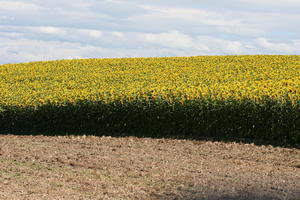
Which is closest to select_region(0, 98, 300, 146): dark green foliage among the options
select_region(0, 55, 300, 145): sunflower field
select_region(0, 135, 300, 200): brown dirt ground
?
select_region(0, 55, 300, 145): sunflower field

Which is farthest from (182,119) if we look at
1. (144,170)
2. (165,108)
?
(144,170)

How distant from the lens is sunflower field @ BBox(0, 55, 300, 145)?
9.12 meters

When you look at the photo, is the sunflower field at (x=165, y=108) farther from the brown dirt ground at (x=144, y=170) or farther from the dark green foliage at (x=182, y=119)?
the brown dirt ground at (x=144, y=170)

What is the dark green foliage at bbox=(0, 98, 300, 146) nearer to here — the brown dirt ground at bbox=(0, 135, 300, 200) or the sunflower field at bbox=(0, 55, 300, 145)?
the sunflower field at bbox=(0, 55, 300, 145)

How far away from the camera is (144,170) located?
6.90m

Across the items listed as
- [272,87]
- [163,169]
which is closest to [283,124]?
[272,87]

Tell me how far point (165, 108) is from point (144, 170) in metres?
2.86

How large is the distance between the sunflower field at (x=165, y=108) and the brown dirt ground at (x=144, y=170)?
0.47 meters

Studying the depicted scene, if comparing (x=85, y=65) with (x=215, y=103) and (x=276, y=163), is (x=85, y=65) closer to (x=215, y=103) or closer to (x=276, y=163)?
(x=215, y=103)

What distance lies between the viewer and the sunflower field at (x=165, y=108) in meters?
9.12

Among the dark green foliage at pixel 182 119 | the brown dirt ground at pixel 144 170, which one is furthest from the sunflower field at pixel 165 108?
the brown dirt ground at pixel 144 170

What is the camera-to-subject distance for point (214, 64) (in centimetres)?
1659

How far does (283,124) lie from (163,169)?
322 centimetres

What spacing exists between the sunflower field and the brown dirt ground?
1.54 feet
